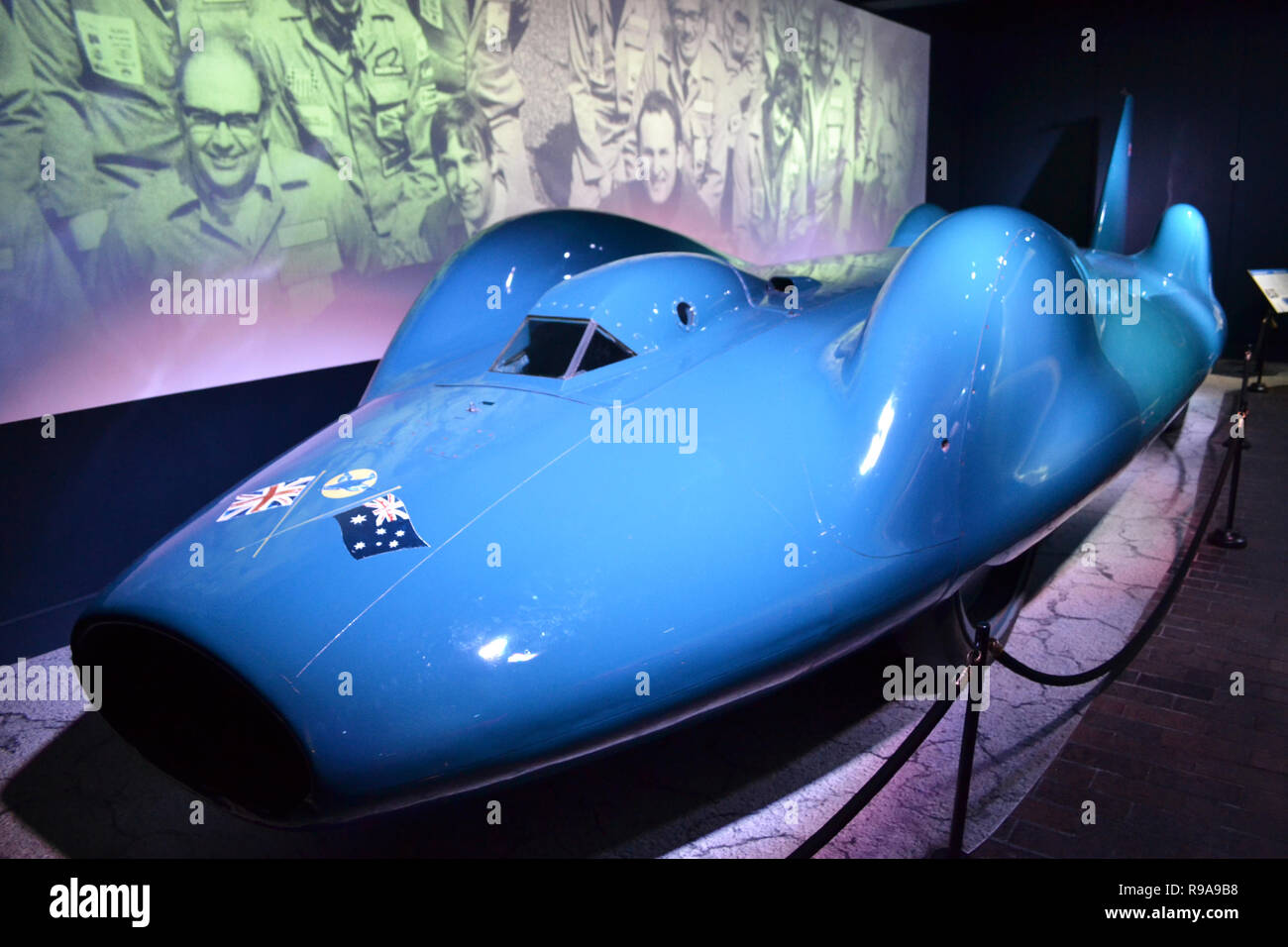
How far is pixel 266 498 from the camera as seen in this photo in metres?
2.38

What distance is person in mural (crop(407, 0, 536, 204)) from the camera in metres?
4.67

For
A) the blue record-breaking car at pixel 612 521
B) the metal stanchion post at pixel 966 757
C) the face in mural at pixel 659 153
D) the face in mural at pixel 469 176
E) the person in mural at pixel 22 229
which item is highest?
the face in mural at pixel 659 153

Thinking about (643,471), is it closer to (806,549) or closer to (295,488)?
(806,549)

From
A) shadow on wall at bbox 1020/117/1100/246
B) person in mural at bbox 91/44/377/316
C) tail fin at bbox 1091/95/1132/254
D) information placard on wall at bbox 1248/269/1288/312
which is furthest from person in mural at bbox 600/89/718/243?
shadow on wall at bbox 1020/117/1100/246

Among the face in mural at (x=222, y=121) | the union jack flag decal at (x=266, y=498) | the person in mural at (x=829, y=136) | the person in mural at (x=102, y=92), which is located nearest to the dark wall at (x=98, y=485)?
the person in mural at (x=102, y=92)

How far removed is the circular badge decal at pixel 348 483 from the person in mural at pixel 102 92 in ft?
6.58

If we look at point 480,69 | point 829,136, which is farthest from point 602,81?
point 829,136

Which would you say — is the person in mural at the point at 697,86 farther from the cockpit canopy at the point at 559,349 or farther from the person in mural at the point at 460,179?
the cockpit canopy at the point at 559,349

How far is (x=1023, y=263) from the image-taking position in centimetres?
285

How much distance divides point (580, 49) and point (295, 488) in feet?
13.7

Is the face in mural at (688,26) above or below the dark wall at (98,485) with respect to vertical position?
above

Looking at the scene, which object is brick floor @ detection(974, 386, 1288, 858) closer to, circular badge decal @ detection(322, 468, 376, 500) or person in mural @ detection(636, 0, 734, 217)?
circular badge decal @ detection(322, 468, 376, 500)

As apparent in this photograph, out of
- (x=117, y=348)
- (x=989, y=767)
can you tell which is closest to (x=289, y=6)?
(x=117, y=348)

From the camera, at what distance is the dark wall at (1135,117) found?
845 cm
